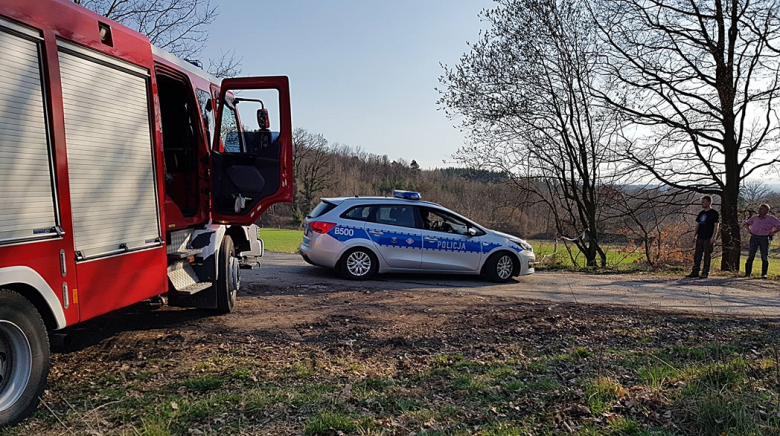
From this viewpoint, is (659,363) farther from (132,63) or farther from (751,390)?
(132,63)

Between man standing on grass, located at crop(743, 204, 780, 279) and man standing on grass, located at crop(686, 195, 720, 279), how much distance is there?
115 centimetres

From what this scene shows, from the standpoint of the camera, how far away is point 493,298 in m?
8.79

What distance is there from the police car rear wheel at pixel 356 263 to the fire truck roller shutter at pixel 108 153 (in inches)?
210

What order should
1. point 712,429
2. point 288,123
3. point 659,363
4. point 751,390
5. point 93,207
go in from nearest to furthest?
point 712,429, point 751,390, point 93,207, point 659,363, point 288,123

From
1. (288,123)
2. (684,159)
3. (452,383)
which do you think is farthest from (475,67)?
(452,383)

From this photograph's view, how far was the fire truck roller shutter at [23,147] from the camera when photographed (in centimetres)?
344

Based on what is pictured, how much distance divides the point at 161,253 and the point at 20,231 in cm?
194

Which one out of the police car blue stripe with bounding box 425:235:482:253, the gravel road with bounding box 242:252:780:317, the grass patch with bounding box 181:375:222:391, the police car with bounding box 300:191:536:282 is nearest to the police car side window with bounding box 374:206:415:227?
the police car with bounding box 300:191:536:282

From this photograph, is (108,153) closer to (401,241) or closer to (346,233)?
(346,233)

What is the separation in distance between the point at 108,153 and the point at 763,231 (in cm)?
1405

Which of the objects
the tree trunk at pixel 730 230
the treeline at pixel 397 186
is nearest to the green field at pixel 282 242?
the treeline at pixel 397 186

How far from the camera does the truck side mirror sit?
693 centimetres

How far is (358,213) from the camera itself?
10.5 metres

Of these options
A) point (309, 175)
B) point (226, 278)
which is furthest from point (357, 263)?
point (309, 175)
